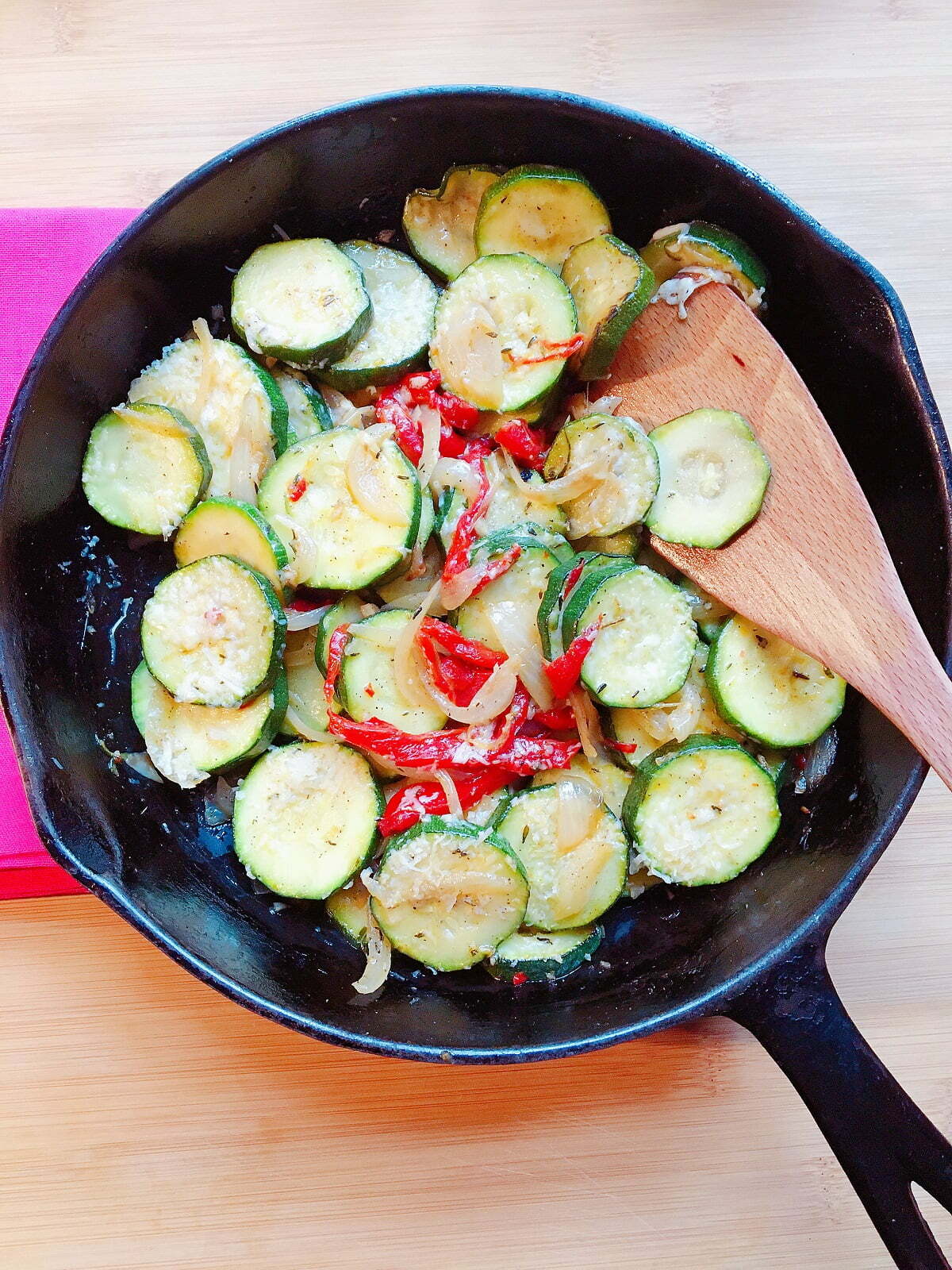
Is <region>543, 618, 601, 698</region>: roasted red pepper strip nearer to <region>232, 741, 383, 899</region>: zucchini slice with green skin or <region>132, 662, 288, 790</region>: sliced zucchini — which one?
<region>232, 741, 383, 899</region>: zucchini slice with green skin

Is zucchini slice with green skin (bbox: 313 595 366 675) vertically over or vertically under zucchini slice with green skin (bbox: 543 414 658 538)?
under

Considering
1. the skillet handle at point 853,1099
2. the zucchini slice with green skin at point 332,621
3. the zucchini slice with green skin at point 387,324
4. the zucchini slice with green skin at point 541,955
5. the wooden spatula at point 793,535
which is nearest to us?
the skillet handle at point 853,1099

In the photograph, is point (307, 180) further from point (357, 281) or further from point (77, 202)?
point (77, 202)

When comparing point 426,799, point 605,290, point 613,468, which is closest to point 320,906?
point 426,799

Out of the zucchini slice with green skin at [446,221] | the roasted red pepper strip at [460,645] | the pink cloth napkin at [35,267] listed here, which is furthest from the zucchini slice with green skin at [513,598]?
the pink cloth napkin at [35,267]

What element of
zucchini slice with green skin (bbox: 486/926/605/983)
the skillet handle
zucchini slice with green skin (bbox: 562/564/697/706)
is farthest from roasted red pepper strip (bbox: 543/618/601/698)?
the skillet handle

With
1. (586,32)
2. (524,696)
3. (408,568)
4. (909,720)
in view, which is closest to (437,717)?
(524,696)

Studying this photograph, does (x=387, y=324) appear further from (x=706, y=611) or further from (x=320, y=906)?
(x=320, y=906)

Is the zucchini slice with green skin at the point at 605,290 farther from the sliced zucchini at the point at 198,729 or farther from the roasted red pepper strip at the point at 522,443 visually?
the sliced zucchini at the point at 198,729
